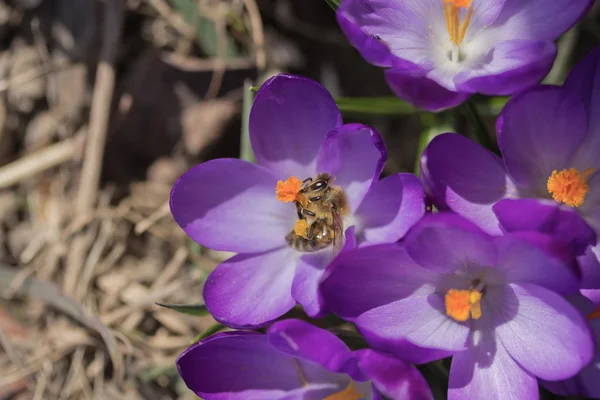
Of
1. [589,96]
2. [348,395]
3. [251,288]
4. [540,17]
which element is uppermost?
[540,17]

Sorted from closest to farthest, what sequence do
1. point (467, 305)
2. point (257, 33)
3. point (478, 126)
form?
point (467, 305), point (478, 126), point (257, 33)

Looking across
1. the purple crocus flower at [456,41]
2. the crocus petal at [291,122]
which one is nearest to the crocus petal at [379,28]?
the purple crocus flower at [456,41]

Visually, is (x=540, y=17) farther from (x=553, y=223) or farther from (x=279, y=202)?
(x=279, y=202)

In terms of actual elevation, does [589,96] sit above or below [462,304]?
above

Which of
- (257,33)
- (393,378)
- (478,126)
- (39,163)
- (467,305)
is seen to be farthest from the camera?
(39,163)

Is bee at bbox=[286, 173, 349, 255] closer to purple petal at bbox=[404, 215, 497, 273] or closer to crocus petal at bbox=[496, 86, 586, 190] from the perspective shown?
purple petal at bbox=[404, 215, 497, 273]

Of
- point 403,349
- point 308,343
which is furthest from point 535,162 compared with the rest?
point 308,343

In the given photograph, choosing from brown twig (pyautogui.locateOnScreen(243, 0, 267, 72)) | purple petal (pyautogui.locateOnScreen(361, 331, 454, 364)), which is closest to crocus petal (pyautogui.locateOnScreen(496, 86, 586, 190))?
purple petal (pyautogui.locateOnScreen(361, 331, 454, 364))
